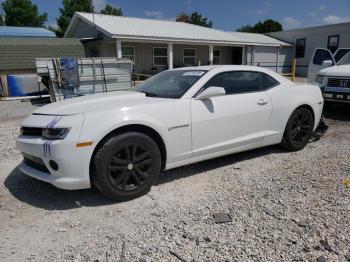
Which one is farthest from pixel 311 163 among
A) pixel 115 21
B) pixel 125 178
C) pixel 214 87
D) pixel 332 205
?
pixel 115 21

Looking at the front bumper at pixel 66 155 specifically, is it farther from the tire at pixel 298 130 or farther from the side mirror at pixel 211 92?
the tire at pixel 298 130

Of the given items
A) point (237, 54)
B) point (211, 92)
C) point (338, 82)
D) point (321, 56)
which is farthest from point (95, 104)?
point (237, 54)

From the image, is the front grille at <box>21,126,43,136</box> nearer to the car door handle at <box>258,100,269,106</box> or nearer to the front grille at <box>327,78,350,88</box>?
the car door handle at <box>258,100,269,106</box>

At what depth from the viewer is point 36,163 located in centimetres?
349

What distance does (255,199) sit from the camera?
138 inches

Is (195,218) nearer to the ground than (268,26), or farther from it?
nearer to the ground

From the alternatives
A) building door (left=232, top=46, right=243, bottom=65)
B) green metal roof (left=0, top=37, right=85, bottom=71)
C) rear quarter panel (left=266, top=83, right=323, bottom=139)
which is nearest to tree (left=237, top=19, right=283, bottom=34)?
building door (left=232, top=46, right=243, bottom=65)

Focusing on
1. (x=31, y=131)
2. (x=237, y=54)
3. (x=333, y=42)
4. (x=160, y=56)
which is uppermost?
(x=333, y=42)

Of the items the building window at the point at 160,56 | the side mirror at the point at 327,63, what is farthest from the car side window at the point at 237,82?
the building window at the point at 160,56

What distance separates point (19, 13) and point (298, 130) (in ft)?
146

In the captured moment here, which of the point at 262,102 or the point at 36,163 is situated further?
the point at 262,102

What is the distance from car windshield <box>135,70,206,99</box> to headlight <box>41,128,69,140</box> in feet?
4.59

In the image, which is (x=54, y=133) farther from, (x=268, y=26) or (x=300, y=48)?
(x=268, y=26)

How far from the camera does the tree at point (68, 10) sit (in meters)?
39.0
